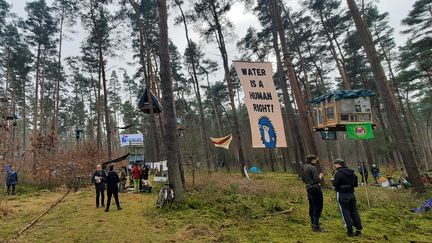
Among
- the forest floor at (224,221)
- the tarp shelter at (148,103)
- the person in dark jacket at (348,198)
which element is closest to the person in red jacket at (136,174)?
the tarp shelter at (148,103)

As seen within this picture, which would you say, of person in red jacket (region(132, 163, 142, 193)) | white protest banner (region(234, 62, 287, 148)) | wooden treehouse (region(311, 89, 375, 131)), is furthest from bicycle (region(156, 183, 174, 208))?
wooden treehouse (region(311, 89, 375, 131))

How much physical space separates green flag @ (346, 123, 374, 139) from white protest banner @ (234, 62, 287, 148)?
3400mm

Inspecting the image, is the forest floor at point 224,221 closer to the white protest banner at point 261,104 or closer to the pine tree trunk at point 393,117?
the pine tree trunk at point 393,117

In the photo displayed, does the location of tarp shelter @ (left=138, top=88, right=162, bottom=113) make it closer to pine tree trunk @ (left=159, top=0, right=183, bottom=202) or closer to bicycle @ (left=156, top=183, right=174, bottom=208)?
pine tree trunk @ (left=159, top=0, right=183, bottom=202)

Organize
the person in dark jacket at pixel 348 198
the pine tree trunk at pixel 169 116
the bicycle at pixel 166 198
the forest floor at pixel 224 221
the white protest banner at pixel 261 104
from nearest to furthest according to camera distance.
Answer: the person in dark jacket at pixel 348 198
the forest floor at pixel 224 221
the white protest banner at pixel 261 104
the bicycle at pixel 166 198
the pine tree trunk at pixel 169 116

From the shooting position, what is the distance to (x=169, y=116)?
1003 centimetres

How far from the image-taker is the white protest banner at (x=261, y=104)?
28.9 ft

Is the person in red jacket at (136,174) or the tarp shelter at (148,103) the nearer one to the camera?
the tarp shelter at (148,103)

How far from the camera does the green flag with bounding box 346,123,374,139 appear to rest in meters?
10.7

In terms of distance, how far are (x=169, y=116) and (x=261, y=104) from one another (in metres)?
3.30

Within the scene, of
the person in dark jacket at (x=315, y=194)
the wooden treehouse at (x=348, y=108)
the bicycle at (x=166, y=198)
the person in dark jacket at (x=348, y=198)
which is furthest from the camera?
the wooden treehouse at (x=348, y=108)

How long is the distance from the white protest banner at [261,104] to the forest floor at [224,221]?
204 centimetres

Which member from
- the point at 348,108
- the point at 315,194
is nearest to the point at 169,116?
the point at 315,194

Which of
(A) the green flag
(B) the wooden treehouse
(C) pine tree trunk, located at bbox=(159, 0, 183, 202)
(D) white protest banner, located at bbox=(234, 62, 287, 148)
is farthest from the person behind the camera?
(B) the wooden treehouse
